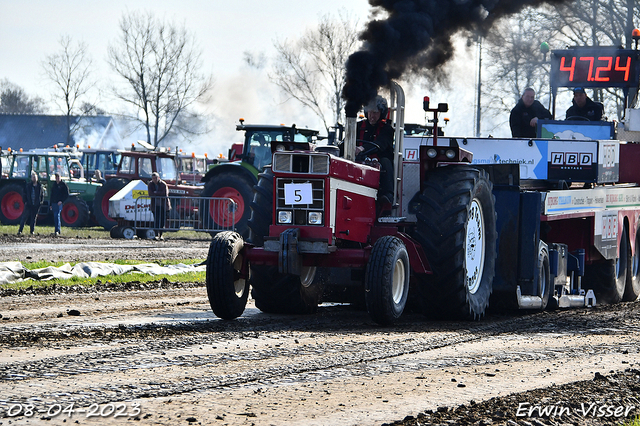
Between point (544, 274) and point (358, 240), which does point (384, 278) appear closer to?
point (358, 240)

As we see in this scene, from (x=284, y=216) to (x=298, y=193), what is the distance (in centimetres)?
28

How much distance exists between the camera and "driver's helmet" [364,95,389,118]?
9508 millimetres

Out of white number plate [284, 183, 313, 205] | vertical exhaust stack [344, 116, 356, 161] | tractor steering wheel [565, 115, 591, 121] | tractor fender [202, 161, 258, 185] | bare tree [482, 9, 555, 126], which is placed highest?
bare tree [482, 9, 555, 126]

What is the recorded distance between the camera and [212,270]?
8508mm

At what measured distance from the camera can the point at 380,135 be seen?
9.56 meters

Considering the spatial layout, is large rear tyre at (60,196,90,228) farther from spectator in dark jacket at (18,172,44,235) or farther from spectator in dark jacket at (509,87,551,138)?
spectator in dark jacket at (509,87,551,138)

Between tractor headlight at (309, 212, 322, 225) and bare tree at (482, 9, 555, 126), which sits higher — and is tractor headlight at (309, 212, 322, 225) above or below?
below

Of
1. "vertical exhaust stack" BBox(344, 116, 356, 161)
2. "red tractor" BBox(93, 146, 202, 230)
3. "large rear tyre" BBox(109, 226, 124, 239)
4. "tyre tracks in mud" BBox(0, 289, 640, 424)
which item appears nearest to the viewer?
"tyre tracks in mud" BBox(0, 289, 640, 424)

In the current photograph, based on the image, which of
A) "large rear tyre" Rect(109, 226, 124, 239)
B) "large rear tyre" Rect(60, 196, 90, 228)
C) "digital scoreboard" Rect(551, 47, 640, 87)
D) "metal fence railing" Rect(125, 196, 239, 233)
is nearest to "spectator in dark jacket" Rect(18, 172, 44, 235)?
"large rear tyre" Rect(60, 196, 90, 228)

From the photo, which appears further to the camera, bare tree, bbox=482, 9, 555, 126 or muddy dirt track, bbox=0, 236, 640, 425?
bare tree, bbox=482, 9, 555, 126

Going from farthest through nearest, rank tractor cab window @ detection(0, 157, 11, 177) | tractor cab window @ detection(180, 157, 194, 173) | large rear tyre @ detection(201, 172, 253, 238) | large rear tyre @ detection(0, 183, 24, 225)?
tractor cab window @ detection(180, 157, 194, 173), tractor cab window @ detection(0, 157, 11, 177), large rear tyre @ detection(0, 183, 24, 225), large rear tyre @ detection(201, 172, 253, 238)

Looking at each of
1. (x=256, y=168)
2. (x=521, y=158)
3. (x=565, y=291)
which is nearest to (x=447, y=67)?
(x=521, y=158)

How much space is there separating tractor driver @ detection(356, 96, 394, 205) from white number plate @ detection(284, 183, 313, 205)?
3.84 feet

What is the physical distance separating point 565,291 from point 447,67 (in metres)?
3.15
